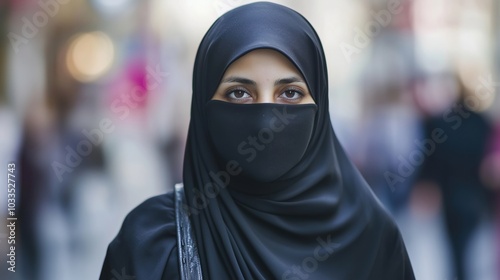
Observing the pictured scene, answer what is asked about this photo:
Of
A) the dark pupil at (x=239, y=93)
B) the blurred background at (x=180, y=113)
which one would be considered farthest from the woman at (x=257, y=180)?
the blurred background at (x=180, y=113)

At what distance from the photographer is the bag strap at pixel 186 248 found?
1.88 m

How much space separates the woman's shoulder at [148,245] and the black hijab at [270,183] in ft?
0.22

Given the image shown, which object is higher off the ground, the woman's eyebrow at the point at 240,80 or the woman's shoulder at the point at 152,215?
the woman's eyebrow at the point at 240,80

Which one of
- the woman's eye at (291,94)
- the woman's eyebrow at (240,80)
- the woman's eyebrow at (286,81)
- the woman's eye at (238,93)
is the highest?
the woman's eyebrow at (240,80)

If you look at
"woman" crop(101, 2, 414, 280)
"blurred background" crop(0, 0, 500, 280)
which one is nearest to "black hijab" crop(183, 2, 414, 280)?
"woman" crop(101, 2, 414, 280)

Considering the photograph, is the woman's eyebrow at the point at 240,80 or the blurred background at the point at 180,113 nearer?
the woman's eyebrow at the point at 240,80

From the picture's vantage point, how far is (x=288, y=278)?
1.92 metres

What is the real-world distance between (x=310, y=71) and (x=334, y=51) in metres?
2.77

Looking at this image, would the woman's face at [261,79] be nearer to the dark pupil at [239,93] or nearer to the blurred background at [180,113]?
the dark pupil at [239,93]

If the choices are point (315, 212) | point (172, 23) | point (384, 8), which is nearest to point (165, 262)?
point (315, 212)

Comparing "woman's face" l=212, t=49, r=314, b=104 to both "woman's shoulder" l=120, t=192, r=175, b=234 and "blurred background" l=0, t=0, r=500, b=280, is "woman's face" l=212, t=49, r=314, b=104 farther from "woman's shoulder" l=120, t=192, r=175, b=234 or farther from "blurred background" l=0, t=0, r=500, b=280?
"blurred background" l=0, t=0, r=500, b=280

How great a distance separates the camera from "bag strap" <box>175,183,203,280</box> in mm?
1877

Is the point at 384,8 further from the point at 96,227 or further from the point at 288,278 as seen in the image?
the point at 288,278

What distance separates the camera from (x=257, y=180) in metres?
1.94
